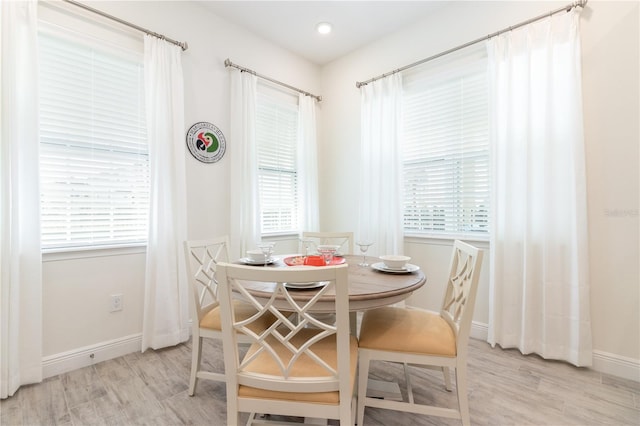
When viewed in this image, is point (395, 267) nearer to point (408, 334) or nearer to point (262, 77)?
point (408, 334)

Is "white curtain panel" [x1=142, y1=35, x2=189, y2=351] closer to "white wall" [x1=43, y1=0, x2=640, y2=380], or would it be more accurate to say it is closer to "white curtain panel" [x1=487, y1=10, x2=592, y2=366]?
"white wall" [x1=43, y1=0, x2=640, y2=380]

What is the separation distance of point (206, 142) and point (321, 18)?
5.52 ft

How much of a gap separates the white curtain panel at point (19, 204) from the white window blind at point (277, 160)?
1.82m

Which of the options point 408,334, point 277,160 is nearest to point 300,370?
point 408,334

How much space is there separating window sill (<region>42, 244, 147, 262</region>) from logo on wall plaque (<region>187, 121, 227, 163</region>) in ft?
3.12

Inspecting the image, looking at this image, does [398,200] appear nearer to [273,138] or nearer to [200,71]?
[273,138]

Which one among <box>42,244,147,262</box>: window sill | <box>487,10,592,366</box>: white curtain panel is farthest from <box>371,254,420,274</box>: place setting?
<box>42,244,147,262</box>: window sill

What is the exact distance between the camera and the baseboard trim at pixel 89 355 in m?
2.03

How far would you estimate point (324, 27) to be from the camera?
3.08 meters

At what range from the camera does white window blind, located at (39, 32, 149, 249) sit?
206 centimetres

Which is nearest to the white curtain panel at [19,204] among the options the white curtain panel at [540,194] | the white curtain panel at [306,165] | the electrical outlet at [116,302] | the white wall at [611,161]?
the electrical outlet at [116,302]

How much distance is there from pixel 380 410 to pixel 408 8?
3315 millimetres

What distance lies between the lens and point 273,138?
3447mm

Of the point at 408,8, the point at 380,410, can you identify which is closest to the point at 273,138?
the point at 408,8
